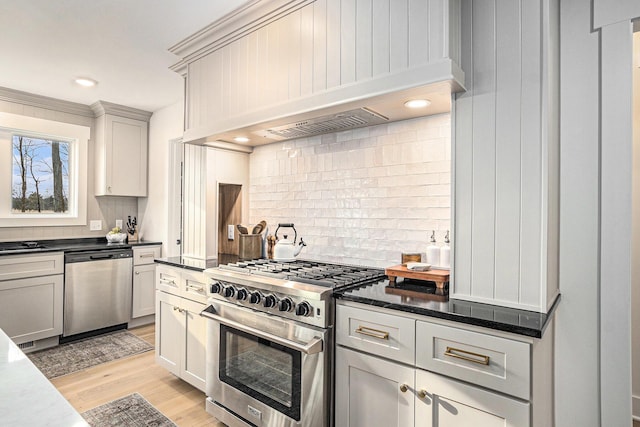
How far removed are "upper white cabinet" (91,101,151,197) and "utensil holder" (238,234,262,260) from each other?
2.27 m

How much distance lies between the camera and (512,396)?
50.3 inches

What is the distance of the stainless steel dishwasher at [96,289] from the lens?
3.70 m

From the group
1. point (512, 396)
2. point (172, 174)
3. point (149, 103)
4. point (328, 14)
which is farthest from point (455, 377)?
point (149, 103)

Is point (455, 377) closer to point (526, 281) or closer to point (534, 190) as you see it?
point (526, 281)

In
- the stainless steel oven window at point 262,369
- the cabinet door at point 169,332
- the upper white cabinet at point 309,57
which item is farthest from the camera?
the cabinet door at point 169,332

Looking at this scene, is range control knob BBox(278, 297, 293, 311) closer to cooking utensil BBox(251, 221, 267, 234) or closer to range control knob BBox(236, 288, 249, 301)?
range control knob BBox(236, 288, 249, 301)

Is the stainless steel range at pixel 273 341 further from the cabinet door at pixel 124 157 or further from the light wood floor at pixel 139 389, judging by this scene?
the cabinet door at pixel 124 157

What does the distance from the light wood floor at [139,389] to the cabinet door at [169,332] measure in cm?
14

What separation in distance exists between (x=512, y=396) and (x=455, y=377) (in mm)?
191

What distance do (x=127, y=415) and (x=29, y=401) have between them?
6.93 feet


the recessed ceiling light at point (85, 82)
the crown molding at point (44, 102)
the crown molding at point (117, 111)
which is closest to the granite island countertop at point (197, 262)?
the recessed ceiling light at point (85, 82)

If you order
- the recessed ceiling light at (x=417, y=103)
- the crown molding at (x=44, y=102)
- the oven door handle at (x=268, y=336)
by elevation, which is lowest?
the oven door handle at (x=268, y=336)

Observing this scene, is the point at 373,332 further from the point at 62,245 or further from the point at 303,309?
the point at 62,245

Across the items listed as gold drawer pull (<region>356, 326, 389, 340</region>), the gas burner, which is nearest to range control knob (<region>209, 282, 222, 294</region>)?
the gas burner
